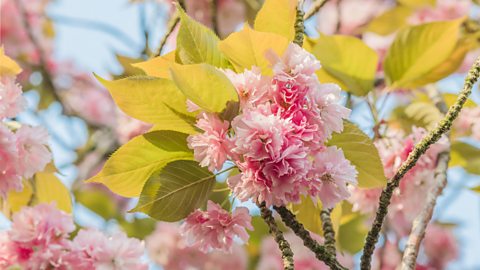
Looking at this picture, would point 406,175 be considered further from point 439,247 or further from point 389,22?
point 439,247

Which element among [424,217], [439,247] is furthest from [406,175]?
[439,247]

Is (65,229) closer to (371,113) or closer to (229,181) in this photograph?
(229,181)

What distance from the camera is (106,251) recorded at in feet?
3.99

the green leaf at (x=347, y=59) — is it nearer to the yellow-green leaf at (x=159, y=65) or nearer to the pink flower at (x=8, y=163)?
the yellow-green leaf at (x=159, y=65)

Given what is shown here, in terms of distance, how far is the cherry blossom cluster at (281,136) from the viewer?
0.90 meters

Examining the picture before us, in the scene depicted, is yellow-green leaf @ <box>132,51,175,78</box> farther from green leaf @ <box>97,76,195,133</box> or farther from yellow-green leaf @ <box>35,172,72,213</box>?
yellow-green leaf @ <box>35,172,72,213</box>

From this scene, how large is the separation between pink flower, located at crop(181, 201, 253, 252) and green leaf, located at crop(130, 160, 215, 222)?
0.08 ft

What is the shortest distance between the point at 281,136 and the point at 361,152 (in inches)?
7.6

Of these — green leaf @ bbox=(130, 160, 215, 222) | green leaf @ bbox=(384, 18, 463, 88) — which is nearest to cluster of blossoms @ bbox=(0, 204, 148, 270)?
green leaf @ bbox=(130, 160, 215, 222)

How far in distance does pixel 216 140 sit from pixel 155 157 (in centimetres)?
14

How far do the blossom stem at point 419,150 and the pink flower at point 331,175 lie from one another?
6 centimetres

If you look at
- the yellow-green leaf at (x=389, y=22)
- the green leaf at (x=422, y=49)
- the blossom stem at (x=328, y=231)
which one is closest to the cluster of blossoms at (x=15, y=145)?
the blossom stem at (x=328, y=231)

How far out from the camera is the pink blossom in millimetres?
2764

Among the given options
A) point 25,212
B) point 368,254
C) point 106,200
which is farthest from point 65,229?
point 106,200
